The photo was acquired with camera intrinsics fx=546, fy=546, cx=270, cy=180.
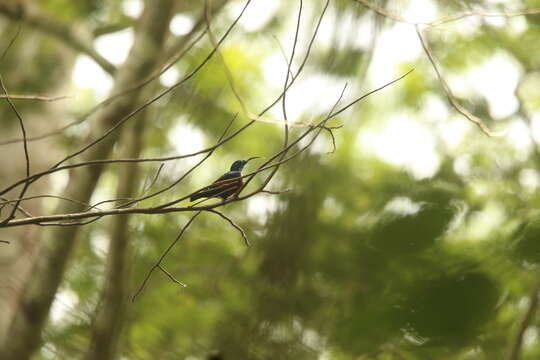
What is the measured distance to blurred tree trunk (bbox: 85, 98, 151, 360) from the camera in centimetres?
272

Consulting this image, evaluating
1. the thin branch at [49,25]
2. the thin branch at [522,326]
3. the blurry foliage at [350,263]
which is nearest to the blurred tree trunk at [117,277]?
the blurry foliage at [350,263]

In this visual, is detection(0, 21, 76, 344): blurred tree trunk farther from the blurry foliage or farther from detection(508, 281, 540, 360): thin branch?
detection(508, 281, 540, 360): thin branch

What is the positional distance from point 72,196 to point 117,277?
0.52 m

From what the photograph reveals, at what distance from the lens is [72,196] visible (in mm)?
3037

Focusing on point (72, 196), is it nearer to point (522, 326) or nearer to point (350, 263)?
point (350, 263)

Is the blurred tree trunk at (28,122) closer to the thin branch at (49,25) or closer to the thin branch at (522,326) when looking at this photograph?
the thin branch at (49,25)

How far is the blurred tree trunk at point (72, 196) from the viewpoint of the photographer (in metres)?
2.84

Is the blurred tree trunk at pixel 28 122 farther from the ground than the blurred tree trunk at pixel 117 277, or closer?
farther from the ground

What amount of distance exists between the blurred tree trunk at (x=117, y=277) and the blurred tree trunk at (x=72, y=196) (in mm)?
205

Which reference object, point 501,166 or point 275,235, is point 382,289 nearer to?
point 275,235

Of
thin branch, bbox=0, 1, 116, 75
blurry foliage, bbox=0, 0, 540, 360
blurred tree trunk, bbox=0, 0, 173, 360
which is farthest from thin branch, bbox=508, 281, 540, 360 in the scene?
thin branch, bbox=0, 1, 116, 75

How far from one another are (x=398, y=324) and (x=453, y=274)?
15 cm

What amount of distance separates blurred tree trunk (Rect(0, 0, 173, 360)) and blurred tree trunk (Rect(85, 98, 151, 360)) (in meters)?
0.20

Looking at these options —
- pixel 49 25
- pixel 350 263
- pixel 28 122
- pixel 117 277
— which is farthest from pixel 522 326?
pixel 28 122
